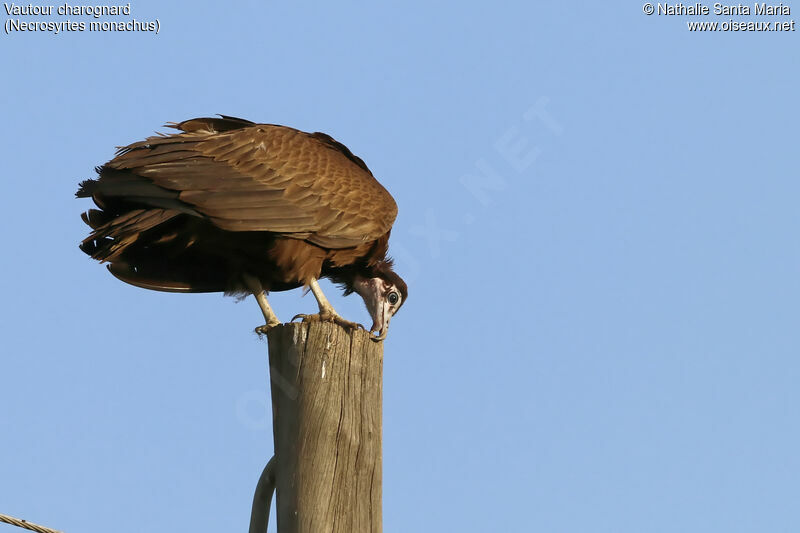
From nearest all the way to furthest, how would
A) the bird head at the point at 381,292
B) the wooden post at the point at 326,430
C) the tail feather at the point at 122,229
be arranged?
the wooden post at the point at 326,430 → the tail feather at the point at 122,229 → the bird head at the point at 381,292

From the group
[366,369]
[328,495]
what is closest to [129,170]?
[366,369]

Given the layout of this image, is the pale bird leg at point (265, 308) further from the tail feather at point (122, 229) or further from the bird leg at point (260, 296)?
the tail feather at point (122, 229)

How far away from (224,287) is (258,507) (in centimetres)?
218

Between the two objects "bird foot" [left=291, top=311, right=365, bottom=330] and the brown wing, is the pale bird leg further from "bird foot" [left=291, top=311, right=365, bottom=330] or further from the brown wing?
"bird foot" [left=291, top=311, right=365, bottom=330]

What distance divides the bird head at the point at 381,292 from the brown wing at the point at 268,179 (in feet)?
1.55

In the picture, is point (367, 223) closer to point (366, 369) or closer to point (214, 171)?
point (214, 171)

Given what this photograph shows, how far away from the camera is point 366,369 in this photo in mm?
3832

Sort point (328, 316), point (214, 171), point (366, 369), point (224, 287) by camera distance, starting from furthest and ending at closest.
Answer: point (224, 287)
point (214, 171)
point (328, 316)
point (366, 369)

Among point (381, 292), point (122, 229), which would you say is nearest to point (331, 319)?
point (122, 229)

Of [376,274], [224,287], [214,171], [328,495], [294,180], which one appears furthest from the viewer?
[376,274]

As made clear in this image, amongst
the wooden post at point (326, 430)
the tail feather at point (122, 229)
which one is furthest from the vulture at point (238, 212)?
the wooden post at point (326, 430)

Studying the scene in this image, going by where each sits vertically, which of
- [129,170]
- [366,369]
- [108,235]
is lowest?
[366,369]

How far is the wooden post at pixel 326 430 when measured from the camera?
3.59 meters

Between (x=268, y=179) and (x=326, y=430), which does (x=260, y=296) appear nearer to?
(x=268, y=179)
